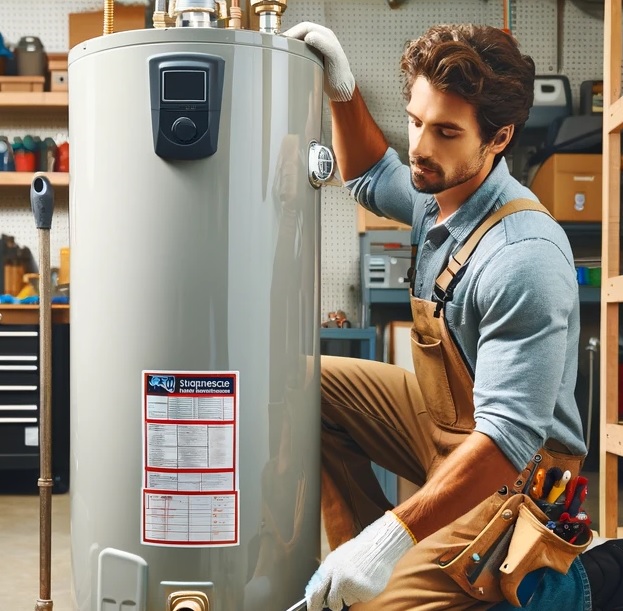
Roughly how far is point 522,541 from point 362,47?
3.39 metres

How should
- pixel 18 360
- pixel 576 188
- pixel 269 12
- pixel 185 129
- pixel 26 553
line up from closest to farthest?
pixel 185 129 < pixel 269 12 < pixel 26 553 < pixel 18 360 < pixel 576 188

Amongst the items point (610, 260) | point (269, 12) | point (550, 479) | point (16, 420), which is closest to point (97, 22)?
point (16, 420)

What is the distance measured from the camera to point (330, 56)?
4.31ft

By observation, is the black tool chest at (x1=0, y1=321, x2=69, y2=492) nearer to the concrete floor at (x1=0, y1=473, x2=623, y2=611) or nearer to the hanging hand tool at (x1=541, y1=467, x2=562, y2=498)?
the concrete floor at (x1=0, y1=473, x2=623, y2=611)

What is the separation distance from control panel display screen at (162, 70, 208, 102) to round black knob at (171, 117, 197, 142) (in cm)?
3

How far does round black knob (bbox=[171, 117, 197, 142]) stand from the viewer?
112 centimetres

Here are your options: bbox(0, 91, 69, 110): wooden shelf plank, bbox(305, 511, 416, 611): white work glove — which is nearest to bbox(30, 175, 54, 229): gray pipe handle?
bbox(305, 511, 416, 611): white work glove

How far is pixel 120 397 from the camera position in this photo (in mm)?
1184

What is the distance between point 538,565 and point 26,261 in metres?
3.27

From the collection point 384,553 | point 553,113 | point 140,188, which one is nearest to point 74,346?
point 140,188

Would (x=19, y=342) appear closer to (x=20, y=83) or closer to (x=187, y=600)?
(x=20, y=83)

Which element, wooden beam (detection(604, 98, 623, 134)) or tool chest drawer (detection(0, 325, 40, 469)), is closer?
wooden beam (detection(604, 98, 623, 134))

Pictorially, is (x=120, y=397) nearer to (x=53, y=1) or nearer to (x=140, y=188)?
(x=140, y=188)


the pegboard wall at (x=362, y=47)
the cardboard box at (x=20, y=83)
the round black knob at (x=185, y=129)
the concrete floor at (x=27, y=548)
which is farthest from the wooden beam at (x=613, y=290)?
the cardboard box at (x=20, y=83)
